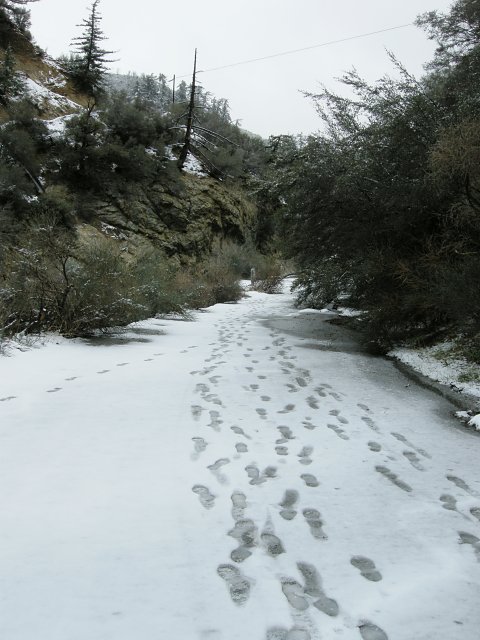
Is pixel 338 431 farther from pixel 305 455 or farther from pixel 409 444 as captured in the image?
pixel 305 455

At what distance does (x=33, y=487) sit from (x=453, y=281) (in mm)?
5106

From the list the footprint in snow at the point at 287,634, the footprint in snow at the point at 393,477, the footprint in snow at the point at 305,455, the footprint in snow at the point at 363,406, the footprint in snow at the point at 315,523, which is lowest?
the footprint in snow at the point at 363,406

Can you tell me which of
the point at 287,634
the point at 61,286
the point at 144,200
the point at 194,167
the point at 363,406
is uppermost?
the point at 194,167

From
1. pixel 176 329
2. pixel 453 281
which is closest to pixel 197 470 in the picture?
pixel 453 281

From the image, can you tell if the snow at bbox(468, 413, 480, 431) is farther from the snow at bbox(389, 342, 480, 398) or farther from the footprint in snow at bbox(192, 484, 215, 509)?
the footprint in snow at bbox(192, 484, 215, 509)

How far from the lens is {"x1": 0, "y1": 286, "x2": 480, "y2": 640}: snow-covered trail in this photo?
Result: 1.82m

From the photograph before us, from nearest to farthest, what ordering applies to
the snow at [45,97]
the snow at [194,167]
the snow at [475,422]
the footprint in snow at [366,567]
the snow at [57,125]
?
1. the footprint in snow at [366,567]
2. the snow at [475,422]
3. the snow at [57,125]
4. the snow at [45,97]
5. the snow at [194,167]

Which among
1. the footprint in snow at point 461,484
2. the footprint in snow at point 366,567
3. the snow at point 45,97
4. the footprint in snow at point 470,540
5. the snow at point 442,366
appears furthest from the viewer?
the snow at point 45,97

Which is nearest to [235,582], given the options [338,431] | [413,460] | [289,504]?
[289,504]

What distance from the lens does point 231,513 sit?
103 inches

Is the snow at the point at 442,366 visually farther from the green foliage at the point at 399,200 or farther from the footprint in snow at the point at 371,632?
the footprint in snow at the point at 371,632

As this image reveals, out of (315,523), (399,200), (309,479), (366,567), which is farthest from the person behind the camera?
(399,200)

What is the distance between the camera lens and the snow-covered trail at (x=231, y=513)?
1824 mm

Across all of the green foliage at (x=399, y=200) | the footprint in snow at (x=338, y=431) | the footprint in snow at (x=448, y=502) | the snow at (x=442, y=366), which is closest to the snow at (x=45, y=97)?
the green foliage at (x=399, y=200)
